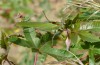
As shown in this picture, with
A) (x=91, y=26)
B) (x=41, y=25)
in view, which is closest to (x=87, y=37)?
(x=91, y=26)

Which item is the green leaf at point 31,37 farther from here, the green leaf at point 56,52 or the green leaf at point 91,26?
the green leaf at point 91,26

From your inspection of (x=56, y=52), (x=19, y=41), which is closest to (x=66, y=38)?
(x=56, y=52)

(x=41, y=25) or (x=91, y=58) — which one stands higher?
(x=41, y=25)

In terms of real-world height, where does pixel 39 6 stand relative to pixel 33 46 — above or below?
below

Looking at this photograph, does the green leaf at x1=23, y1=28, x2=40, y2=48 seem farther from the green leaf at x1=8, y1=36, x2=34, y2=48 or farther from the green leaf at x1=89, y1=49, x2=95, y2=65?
the green leaf at x1=89, y1=49, x2=95, y2=65

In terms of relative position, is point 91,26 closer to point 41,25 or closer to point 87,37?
point 87,37

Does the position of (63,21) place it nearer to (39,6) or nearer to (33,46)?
(33,46)

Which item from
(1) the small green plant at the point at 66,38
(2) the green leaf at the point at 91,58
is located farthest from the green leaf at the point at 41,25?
(2) the green leaf at the point at 91,58

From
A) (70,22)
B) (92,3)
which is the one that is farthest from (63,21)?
(92,3)
